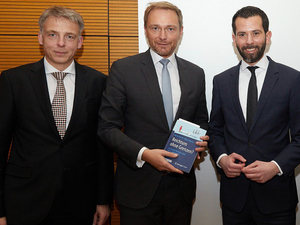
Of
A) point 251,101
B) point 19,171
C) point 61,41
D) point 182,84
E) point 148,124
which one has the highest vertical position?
point 61,41

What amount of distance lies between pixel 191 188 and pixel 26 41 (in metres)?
2.20

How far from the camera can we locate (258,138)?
201 centimetres

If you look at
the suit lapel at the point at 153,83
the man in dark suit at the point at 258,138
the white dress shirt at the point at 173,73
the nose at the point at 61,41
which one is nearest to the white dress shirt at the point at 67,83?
the nose at the point at 61,41

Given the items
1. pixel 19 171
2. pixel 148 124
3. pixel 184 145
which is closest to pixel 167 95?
pixel 148 124

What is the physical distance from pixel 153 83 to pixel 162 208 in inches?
38.2

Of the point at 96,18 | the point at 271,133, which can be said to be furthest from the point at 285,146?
the point at 96,18

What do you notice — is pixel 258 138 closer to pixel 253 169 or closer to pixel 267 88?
pixel 253 169

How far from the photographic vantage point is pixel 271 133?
2016mm

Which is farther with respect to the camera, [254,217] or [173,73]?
[173,73]

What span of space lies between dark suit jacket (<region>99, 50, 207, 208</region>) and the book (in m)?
0.13

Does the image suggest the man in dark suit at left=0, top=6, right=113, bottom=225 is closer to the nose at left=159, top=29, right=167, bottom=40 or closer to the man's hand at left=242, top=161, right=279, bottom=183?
the nose at left=159, top=29, right=167, bottom=40

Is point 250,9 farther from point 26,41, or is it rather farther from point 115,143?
point 26,41

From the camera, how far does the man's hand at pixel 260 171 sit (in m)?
1.89

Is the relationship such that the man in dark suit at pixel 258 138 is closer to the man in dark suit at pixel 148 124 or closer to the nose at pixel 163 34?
the man in dark suit at pixel 148 124
